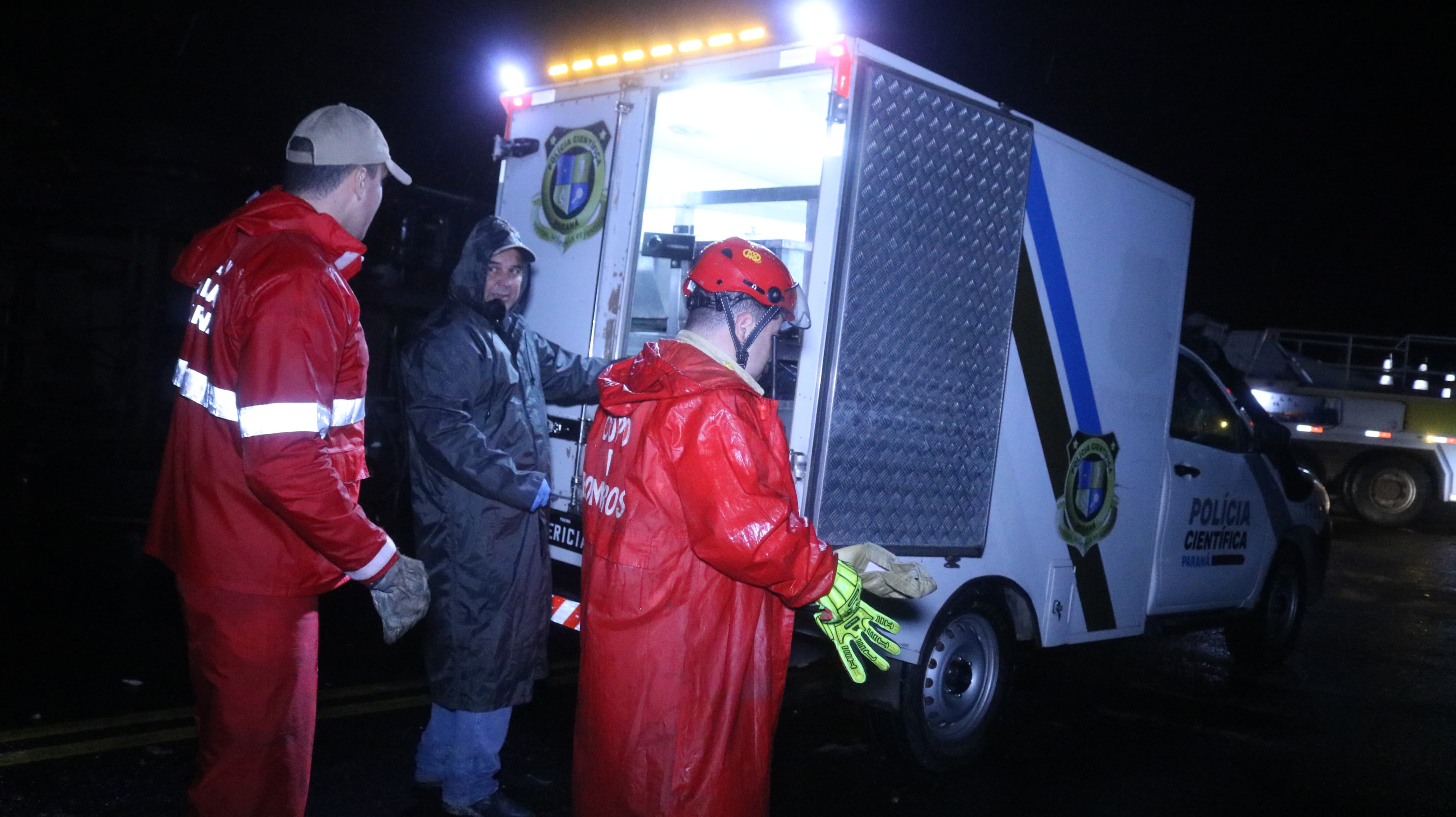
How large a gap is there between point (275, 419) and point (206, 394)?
0.33 m

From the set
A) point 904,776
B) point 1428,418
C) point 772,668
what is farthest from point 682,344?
point 1428,418

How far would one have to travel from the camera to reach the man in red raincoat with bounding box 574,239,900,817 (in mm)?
2344

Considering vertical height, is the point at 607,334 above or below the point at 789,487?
above

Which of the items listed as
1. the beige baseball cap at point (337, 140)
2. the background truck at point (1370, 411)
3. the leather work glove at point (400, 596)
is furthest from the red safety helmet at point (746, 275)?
the background truck at point (1370, 411)

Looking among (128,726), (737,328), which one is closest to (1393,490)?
(737,328)

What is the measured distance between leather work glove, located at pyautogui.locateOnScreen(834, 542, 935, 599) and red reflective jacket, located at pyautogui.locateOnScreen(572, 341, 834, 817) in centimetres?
21

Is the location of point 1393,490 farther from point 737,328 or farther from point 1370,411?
point 737,328

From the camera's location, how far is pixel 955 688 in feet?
15.5

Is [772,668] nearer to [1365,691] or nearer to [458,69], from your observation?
[1365,691]

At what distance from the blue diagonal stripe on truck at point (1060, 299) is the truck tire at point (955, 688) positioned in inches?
41.5

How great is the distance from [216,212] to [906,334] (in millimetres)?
9652

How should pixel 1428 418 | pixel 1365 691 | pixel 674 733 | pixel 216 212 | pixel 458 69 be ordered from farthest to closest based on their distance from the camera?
1. pixel 458 69
2. pixel 1428 418
3. pixel 216 212
4. pixel 1365 691
5. pixel 674 733

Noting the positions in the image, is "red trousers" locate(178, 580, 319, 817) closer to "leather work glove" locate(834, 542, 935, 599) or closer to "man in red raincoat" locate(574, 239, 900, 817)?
"man in red raincoat" locate(574, 239, 900, 817)

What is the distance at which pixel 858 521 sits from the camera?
4.10 meters
